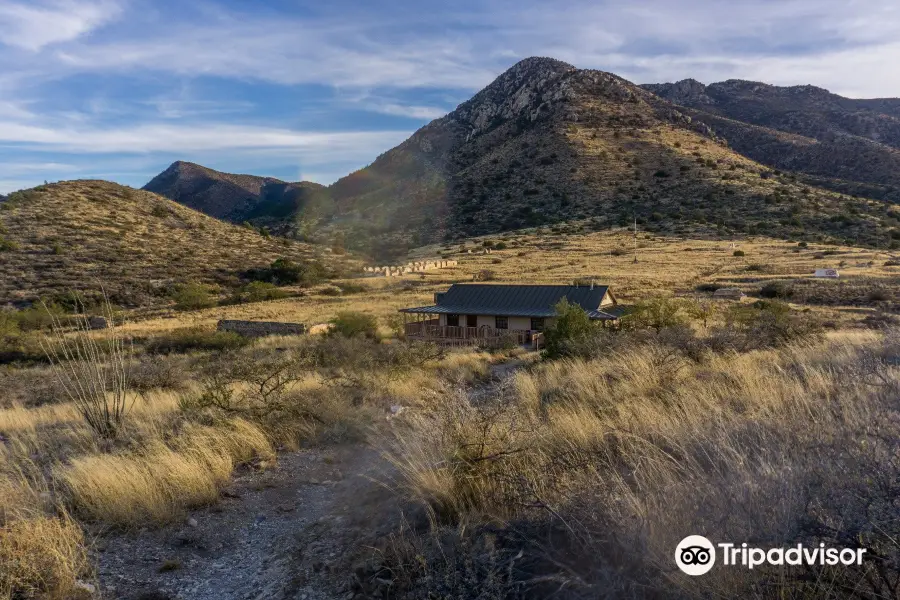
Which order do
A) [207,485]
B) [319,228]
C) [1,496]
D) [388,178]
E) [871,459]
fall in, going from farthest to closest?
[388,178], [319,228], [207,485], [1,496], [871,459]

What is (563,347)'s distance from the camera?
14.7 metres

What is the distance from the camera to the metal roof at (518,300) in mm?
25219

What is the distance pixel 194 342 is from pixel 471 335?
13.7 metres

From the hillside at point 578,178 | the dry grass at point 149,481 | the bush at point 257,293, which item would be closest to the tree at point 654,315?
the dry grass at point 149,481

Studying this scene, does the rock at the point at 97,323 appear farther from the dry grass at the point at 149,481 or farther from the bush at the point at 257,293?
the dry grass at the point at 149,481

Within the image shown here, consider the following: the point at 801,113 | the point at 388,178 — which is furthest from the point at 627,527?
the point at 801,113

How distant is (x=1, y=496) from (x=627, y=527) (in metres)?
5.69

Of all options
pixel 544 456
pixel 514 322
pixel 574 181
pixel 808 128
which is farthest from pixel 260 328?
pixel 808 128

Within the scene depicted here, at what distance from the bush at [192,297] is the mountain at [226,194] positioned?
61.0 m

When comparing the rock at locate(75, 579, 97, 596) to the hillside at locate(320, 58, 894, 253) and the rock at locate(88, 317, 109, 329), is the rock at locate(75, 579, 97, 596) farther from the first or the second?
the hillside at locate(320, 58, 894, 253)

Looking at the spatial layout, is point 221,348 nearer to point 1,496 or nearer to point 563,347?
point 563,347

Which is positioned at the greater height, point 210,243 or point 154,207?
point 154,207

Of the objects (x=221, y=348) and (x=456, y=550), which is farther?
(x=221, y=348)

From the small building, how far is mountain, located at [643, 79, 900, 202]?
61.8 m
